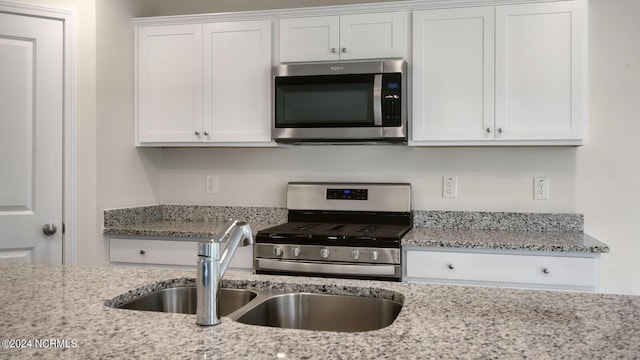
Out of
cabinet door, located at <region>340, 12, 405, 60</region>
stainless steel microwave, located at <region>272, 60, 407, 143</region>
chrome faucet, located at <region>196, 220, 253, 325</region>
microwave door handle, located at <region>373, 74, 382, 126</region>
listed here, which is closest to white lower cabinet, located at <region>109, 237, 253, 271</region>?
stainless steel microwave, located at <region>272, 60, 407, 143</region>

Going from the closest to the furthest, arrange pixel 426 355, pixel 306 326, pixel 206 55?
pixel 426 355 → pixel 306 326 → pixel 206 55

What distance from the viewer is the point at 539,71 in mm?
2664

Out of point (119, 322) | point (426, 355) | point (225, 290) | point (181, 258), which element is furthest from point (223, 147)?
point (426, 355)

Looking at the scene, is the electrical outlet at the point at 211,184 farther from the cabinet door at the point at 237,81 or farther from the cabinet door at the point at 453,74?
the cabinet door at the point at 453,74

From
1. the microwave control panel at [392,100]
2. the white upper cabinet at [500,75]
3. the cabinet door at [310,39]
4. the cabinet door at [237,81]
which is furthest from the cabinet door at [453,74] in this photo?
→ the cabinet door at [237,81]

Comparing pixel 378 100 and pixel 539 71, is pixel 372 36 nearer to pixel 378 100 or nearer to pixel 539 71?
pixel 378 100

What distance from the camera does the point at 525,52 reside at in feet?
8.80

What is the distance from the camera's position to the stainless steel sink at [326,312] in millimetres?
1424

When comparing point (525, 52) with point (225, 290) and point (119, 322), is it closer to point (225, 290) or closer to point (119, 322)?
point (225, 290)

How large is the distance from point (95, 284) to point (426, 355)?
1038mm

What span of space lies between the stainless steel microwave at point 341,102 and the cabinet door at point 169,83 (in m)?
0.56

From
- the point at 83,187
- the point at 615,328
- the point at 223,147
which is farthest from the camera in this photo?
the point at 223,147

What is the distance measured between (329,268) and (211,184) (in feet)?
4.19

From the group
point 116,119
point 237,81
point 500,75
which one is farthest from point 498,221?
point 116,119
